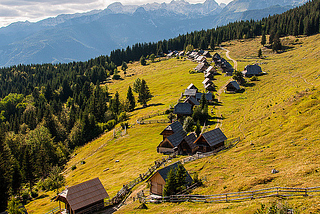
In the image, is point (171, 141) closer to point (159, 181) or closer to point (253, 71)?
point (159, 181)

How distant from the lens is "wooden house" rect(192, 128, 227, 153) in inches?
2226

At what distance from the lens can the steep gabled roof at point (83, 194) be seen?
41688 millimetres

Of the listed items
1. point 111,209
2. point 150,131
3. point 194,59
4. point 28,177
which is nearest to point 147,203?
point 111,209

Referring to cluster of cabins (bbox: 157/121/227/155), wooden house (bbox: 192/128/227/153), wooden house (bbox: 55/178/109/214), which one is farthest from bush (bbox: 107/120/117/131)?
wooden house (bbox: 55/178/109/214)

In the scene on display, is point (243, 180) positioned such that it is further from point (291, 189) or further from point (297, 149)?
point (297, 149)

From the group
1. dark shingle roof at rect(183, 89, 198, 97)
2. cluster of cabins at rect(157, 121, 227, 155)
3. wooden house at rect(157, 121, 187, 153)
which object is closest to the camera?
cluster of cabins at rect(157, 121, 227, 155)

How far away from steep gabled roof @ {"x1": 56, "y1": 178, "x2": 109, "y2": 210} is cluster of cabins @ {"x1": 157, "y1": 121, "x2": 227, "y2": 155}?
24.3 m

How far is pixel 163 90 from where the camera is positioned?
139125 millimetres

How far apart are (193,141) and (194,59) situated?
466 feet

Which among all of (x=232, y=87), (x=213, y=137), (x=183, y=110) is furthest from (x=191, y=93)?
(x=213, y=137)

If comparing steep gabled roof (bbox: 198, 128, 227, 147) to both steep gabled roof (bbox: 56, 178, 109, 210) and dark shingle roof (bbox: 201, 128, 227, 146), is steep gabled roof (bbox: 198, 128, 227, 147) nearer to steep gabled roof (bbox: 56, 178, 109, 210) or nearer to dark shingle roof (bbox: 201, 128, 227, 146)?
dark shingle roof (bbox: 201, 128, 227, 146)

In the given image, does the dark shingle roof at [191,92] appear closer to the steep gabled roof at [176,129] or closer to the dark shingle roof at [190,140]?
the steep gabled roof at [176,129]

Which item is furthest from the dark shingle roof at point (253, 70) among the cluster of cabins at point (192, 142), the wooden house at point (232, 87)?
the cluster of cabins at point (192, 142)

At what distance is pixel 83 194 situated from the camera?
43344 millimetres
